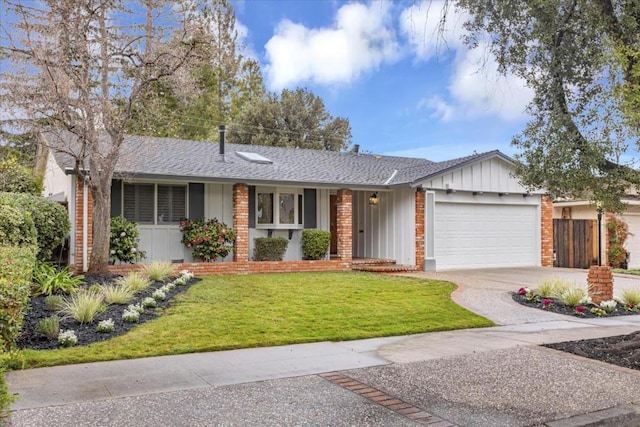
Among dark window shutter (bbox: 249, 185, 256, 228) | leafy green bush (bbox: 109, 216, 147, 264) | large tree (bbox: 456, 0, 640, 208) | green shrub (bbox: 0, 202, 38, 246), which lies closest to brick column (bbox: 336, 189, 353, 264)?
dark window shutter (bbox: 249, 185, 256, 228)

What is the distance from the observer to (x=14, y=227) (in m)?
8.34

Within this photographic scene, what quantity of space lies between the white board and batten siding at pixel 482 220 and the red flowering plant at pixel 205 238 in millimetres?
6106

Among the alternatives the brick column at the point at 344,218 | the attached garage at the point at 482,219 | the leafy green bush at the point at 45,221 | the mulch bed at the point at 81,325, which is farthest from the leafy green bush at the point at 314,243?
the mulch bed at the point at 81,325

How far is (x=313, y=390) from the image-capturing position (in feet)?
16.6

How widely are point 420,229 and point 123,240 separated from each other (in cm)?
847

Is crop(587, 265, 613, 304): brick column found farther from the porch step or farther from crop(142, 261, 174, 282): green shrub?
crop(142, 261, 174, 282): green shrub

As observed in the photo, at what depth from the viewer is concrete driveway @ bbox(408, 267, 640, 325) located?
30.9 ft

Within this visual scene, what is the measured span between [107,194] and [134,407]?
8.15 m

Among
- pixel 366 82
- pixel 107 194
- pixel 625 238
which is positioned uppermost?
pixel 366 82

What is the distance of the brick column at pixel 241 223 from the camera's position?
1483 cm

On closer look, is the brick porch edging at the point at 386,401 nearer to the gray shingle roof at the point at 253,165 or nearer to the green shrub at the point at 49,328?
the green shrub at the point at 49,328

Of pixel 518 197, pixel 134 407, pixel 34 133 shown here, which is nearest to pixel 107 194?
pixel 34 133

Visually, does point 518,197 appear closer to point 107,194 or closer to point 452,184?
point 452,184

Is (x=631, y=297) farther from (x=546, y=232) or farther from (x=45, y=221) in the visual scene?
(x=45, y=221)
